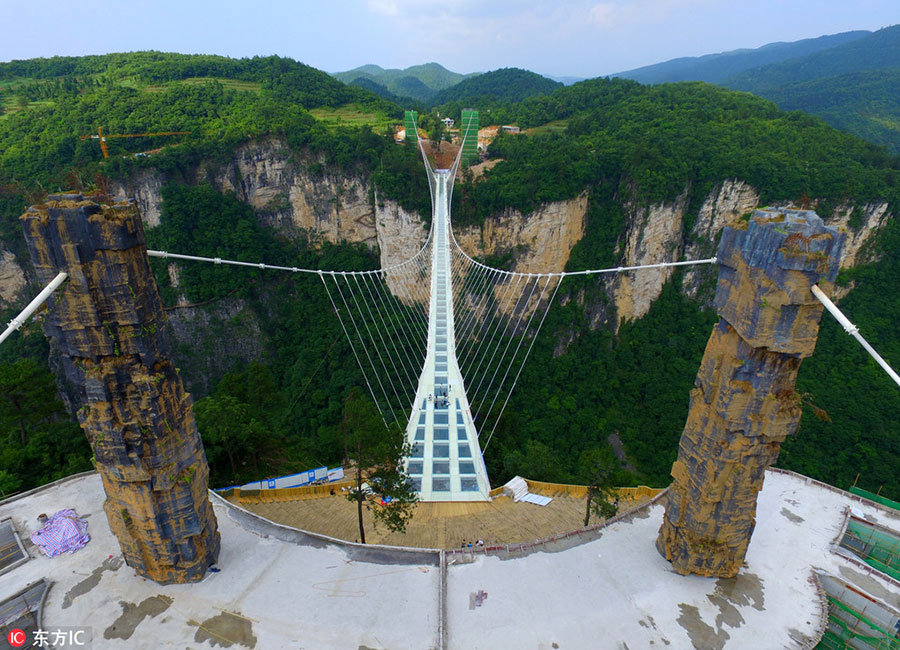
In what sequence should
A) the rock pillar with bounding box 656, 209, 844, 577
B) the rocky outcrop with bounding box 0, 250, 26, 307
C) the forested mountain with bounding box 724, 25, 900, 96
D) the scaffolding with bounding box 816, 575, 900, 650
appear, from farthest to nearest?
the forested mountain with bounding box 724, 25, 900, 96, the rocky outcrop with bounding box 0, 250, 26, 307, the scaffolding with bounding box 816, 575, 900, 650, the rock pillar with bounding box 656, 209, 844, 577

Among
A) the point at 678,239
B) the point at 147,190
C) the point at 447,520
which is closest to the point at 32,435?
the point at 447,520

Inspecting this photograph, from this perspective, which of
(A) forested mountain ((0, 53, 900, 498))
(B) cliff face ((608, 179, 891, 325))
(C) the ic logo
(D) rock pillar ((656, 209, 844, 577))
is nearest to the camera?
(D) rock pillar ((656, 209, 844, 577))

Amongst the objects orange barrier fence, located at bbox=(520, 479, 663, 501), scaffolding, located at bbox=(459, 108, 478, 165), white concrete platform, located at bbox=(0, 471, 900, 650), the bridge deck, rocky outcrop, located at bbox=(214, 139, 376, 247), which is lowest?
orange barrier fence, located at bbox=(520, 479, 663, 501)

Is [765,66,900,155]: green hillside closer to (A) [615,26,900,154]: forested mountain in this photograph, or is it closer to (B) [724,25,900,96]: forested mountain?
(A) [615,26,900,154]: forested mountain

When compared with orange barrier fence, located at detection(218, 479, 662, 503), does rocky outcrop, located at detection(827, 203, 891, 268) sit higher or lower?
higher

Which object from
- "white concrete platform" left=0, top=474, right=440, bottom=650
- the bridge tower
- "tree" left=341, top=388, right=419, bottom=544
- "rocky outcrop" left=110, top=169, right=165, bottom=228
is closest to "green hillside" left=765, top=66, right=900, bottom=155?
the bridge tower

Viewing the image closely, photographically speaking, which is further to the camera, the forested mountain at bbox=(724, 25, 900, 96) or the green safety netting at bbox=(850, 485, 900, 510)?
the forested mountain at bbox=(724, 25, 900, 96)

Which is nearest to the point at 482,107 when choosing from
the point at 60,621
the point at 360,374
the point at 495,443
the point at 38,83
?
the point at 38,83
